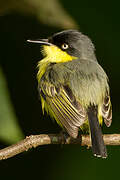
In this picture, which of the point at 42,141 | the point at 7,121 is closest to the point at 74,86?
the point at 42,141

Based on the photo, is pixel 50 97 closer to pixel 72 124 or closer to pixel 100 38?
pixel 72 124

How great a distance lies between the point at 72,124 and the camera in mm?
4379

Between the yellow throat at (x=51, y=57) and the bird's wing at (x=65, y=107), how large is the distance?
0.27 m

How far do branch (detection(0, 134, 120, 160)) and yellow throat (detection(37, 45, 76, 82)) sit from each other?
0.87 meters

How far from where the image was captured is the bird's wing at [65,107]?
4.38 metres

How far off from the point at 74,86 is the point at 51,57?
638 millimetres

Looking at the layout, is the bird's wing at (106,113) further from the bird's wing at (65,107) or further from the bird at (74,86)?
the bird's wing at (65,107)

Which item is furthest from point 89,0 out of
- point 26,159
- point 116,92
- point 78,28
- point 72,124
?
point 26,159

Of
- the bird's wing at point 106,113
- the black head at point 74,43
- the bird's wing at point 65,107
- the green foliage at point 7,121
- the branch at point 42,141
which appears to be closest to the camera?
the branch at point 42,141

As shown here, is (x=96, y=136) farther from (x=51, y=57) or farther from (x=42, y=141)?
(x=51, y=57)

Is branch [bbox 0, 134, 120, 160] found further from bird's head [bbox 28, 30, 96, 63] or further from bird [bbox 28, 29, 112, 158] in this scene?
bird's head [bbox 28, 30, 96, 63]

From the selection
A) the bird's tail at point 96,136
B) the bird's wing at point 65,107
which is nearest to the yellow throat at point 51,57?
the bird's wing at point 65,107

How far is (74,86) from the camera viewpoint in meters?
4.71

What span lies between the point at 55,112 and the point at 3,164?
804mm
